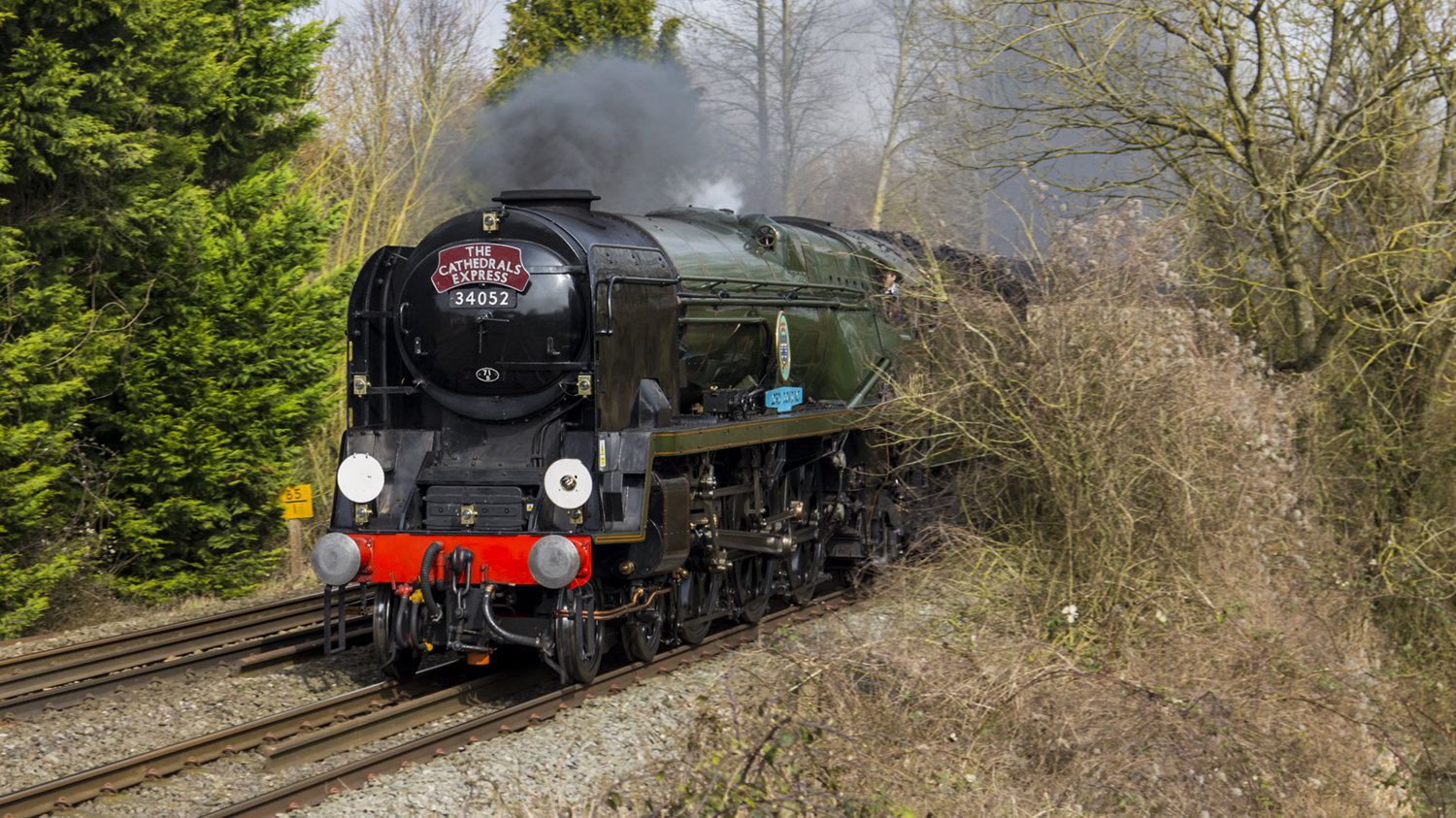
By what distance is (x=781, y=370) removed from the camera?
31.0 ft

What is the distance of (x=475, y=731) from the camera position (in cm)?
651

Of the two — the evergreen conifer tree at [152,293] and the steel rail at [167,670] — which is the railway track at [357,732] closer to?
the steel rail at [167,670]

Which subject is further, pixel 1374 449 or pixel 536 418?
pixel 1374 449

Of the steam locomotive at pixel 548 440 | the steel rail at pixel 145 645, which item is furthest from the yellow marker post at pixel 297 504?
the steam locomotive at pixel 548 440

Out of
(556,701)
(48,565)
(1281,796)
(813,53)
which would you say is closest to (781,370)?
(556,701)

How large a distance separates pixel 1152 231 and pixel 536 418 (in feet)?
15.6

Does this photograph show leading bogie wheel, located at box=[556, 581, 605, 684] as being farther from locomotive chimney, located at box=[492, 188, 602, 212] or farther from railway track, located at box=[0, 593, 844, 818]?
locomotive chimney, located at box=[492, 188, 602, 212]

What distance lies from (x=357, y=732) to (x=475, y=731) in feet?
2.08

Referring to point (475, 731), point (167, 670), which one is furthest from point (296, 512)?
point (475, 731)

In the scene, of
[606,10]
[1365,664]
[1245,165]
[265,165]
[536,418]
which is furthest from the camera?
[606,10]

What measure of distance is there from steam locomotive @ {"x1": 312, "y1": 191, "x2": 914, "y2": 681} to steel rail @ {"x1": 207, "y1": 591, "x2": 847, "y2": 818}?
0.17 metres

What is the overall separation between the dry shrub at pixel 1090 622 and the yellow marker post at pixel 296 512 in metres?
5.66

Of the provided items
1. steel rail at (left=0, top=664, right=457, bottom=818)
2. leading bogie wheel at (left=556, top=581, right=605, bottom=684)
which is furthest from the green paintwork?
steel rail at (left=0, top=664, right=457, bottom=818)

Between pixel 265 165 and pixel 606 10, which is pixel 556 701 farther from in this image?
pixel 606 10
